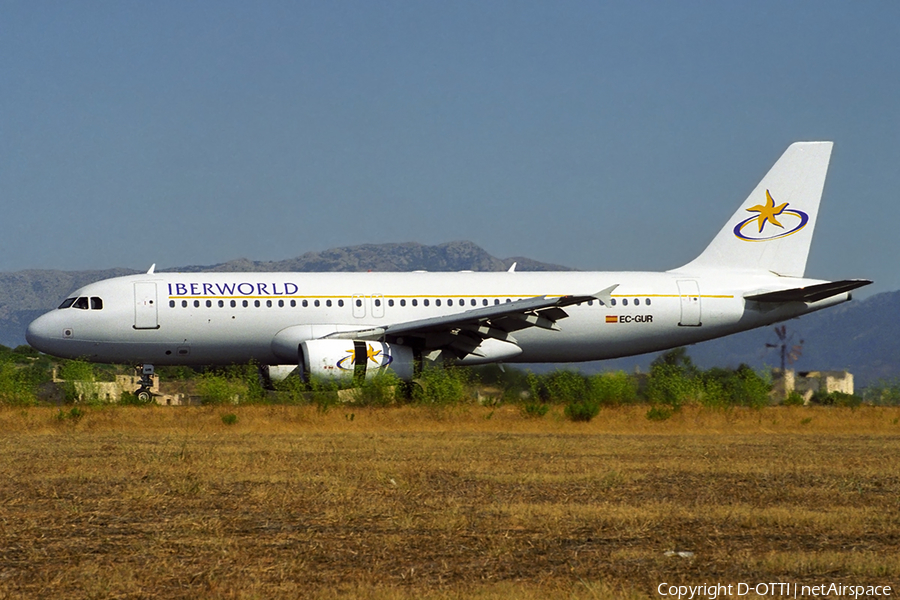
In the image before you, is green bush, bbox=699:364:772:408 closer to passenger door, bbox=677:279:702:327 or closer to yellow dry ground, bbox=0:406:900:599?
passenger door, bbox=677:279:702:327

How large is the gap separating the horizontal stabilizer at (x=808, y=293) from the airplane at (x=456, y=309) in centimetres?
4

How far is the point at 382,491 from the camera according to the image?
10031mm

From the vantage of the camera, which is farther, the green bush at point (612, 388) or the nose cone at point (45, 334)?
the nose cone at point (45, 334)

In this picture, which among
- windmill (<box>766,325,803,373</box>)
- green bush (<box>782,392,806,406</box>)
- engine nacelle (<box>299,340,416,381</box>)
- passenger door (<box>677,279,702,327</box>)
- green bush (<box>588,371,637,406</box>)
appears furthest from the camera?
windmill (<box>766,325,803,373</box>)

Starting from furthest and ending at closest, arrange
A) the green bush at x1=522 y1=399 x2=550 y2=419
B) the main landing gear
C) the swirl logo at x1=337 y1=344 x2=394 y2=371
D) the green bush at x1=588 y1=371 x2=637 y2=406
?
the main landing gear, the green bush at x1=588 y1=371 x2=637 y2=406, the swirl logo at x1=337 y1=344 x2=394 y2=371, the green bush at x1=522 y1=399 x2=550 y2=419

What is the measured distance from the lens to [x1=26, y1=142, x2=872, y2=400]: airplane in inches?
1007

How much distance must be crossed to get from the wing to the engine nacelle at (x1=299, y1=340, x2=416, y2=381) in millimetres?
721

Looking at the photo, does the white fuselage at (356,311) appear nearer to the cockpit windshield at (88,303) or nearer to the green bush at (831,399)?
the cockpit windshield at (88,303)

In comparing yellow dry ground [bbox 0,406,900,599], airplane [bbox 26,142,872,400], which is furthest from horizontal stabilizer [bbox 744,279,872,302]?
yellow dry ground [bbox 0,406,900,599]

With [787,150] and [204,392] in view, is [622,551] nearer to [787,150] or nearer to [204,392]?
[204,392]

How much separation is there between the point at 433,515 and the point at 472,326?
16.9 metres

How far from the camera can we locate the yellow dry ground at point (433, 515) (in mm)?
6441

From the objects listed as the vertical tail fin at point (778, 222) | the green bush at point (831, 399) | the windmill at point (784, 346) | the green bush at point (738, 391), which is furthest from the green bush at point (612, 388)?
the windmill at point (784, 346)

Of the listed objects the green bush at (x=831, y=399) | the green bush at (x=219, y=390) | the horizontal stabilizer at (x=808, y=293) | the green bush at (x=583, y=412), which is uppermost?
the horizontal stabilizer at (x=808, y=293)
